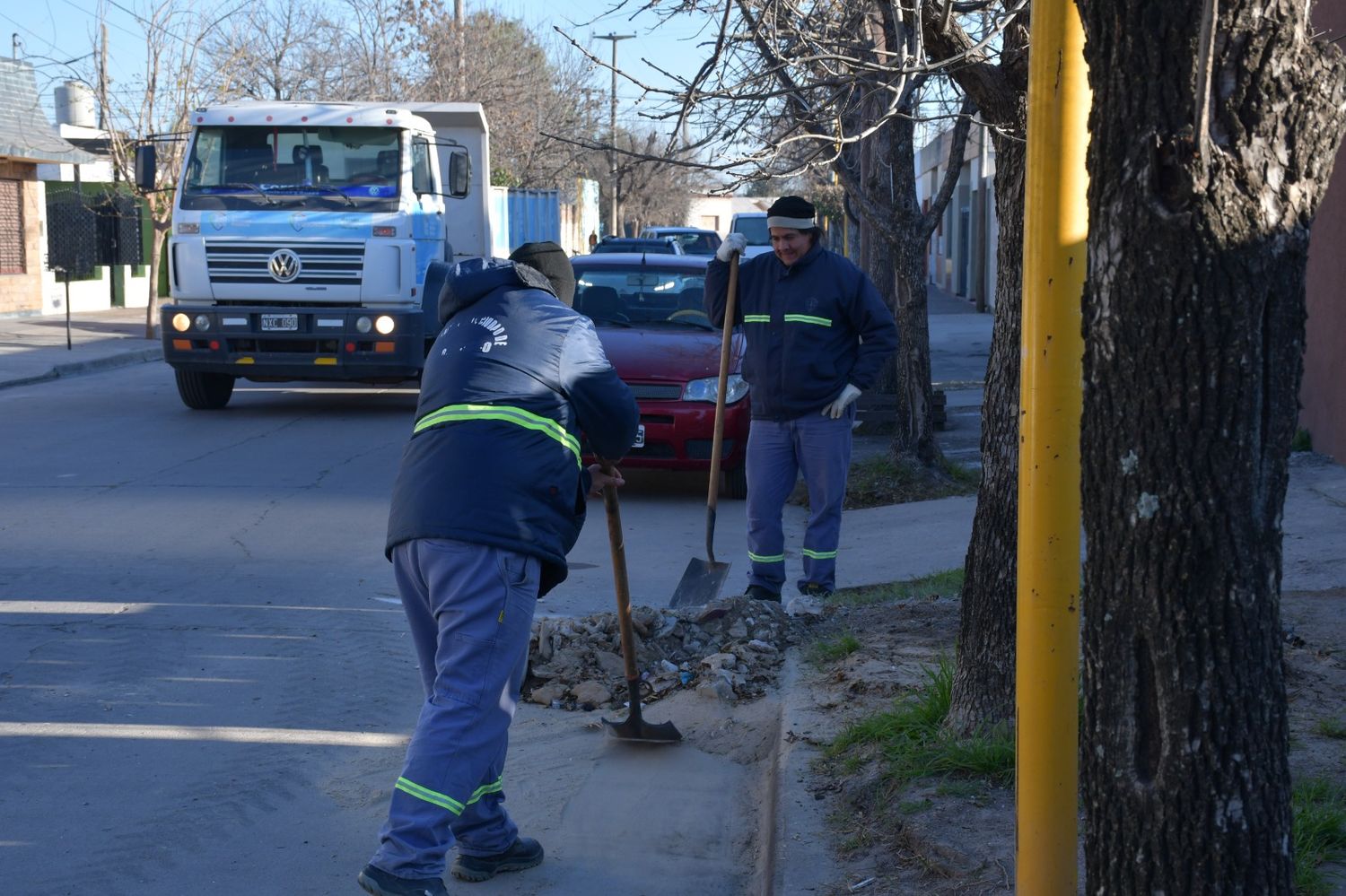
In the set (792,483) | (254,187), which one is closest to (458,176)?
(254,187)

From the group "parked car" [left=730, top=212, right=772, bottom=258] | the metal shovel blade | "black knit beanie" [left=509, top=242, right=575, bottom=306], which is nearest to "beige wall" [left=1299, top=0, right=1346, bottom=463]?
the metal shovel blade

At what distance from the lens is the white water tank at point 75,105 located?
37.9 meters

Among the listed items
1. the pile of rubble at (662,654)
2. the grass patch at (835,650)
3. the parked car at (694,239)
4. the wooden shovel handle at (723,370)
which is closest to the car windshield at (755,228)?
A: the parked car at (694,239)

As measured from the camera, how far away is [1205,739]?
2.54 meters

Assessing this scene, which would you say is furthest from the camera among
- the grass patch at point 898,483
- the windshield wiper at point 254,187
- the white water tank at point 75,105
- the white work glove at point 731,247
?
the white water tank at point 75,105

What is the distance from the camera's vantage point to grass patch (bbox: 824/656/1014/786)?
4.32 meters

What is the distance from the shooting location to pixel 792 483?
23.6ft

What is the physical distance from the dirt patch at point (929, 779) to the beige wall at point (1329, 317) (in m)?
3.77

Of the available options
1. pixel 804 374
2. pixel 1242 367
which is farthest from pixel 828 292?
pixel 1242 367

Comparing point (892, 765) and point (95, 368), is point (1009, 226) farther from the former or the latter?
point (95, 368)

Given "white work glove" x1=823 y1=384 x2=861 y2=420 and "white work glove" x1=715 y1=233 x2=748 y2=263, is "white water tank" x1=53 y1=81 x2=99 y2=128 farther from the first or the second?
"white work glove" x1=823 y1=384 x2=861 y2=420

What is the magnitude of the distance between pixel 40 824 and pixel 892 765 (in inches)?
106

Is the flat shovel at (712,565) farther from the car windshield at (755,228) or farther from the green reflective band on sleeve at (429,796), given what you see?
the car windshield at (755,228)

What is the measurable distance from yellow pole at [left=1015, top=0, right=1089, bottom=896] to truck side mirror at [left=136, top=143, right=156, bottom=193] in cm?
1416
